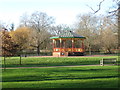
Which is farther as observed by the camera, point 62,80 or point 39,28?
point 39,28

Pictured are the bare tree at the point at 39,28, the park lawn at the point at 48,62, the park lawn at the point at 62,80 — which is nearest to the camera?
the park lawn at the point at 62,80

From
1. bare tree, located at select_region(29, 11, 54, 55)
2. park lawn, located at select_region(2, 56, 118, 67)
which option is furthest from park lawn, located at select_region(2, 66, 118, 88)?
bare tree, located at select_region(29, 11, 54, 55)

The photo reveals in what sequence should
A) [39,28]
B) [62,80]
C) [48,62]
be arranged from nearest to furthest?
[62,80] → [48,62] → [39,28]

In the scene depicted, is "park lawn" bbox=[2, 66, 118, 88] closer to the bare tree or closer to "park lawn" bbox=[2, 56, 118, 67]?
"park lawn" bbox=[2, 56, 118, 67]

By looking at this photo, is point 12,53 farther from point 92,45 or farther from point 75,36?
point 92,45

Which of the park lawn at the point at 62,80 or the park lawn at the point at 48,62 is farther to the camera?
the park lawn at the point at 48,62

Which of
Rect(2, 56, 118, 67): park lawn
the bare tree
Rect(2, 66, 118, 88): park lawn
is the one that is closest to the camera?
Rect(2, 66, 118, 88): park lawn

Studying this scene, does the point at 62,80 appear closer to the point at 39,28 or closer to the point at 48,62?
the point at 48,62

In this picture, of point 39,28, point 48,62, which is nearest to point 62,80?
point 48,62

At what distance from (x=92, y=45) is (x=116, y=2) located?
173ft

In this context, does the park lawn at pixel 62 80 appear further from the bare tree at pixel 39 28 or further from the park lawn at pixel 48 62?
the bare tree at pixel 39 28

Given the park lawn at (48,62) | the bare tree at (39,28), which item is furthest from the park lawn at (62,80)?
the bare tree at (39,28)

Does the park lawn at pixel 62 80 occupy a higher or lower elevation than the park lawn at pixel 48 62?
lower

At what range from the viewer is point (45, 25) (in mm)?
65688
